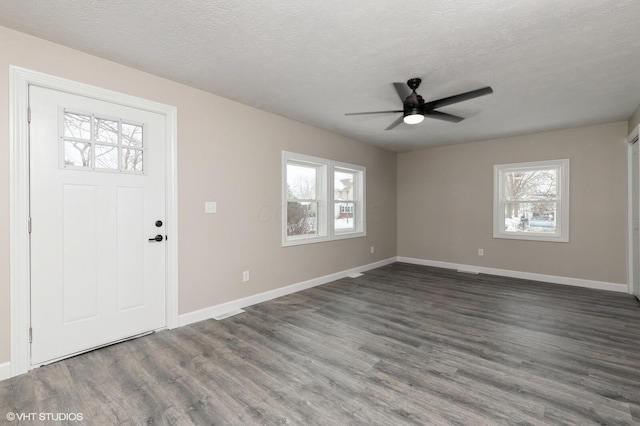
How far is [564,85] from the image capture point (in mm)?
3088

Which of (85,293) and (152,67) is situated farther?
(152,67)

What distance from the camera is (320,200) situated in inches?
200

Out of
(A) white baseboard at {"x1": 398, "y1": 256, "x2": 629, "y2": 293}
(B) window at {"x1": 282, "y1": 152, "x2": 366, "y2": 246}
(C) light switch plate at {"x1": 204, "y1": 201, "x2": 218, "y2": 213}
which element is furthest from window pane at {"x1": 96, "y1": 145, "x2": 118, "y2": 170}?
(A) white baseboard at {"x1": 398, "y1": 256, "x2": 629, "y2": 293}

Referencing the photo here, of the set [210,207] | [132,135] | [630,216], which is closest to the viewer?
[132,135]

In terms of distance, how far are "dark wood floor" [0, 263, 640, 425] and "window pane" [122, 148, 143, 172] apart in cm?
166

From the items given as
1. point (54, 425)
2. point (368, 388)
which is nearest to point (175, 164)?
point (54, 425)

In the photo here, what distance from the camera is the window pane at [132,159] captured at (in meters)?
2.78

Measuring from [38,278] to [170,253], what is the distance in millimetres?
1000

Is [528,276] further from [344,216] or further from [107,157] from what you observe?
[107,157]

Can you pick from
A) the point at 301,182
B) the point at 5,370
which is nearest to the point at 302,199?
the point at 301,182

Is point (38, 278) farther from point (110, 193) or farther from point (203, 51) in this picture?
point (203, 51)

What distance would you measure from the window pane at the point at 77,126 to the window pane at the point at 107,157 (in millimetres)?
131

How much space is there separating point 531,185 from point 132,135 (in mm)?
6079

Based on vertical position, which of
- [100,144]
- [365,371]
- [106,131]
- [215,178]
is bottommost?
[365,371]
